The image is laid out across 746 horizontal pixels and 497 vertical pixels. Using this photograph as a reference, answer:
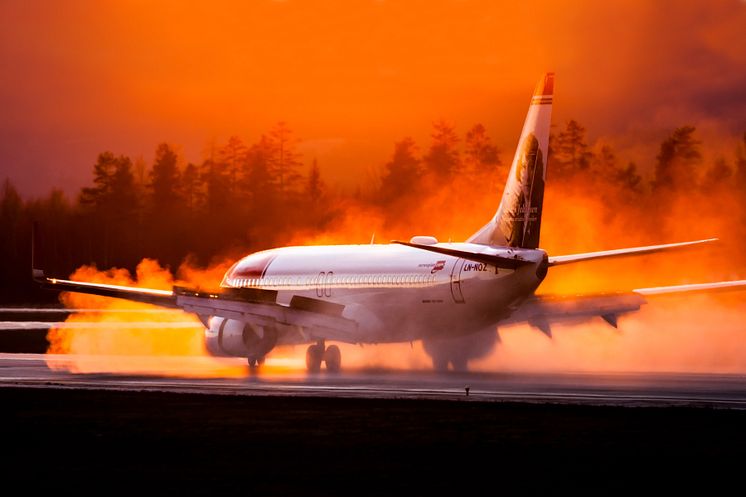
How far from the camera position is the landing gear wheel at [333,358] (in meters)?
45.3

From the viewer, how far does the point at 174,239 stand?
420 ft

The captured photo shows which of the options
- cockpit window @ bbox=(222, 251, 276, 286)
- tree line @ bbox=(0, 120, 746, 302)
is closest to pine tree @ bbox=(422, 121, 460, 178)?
tree line @ bbox=(0, 120, 746, 302)

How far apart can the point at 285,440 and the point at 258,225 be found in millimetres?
106101

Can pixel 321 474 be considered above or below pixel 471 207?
below

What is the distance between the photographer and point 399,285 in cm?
4428

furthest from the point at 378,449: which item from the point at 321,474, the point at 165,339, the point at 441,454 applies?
the point at 165,339

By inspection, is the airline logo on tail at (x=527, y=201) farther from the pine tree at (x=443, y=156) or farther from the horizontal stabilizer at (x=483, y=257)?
the pine tree at (x=443, y=156)

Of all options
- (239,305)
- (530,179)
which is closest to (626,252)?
(530,179)

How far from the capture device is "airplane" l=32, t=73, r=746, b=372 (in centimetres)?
4041

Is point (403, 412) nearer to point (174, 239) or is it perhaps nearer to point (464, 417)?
point (464, 417)

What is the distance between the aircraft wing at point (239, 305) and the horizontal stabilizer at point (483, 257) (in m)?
6.56

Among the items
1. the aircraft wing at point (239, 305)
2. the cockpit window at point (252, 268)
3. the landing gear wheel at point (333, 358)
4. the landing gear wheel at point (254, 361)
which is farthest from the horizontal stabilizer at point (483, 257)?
the cockpit window at point (252, 268)

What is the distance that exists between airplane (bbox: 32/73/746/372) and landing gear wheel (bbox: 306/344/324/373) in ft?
0.10

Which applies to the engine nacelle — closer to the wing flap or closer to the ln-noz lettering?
the wing flap
